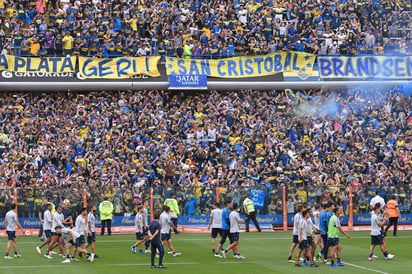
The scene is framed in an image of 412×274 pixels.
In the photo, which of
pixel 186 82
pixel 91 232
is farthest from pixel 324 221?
pixel 186 82

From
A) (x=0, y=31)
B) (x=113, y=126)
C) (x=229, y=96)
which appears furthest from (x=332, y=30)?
(x=0, y=31)

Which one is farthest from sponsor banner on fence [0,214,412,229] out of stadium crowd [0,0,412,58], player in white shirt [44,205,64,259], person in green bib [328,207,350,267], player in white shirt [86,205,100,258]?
stadium crowd [0,0,412,58]

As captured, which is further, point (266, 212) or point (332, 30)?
point (332, 30)

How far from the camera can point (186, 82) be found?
40656 mm

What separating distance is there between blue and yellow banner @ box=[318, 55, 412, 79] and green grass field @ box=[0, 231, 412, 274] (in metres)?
14.7

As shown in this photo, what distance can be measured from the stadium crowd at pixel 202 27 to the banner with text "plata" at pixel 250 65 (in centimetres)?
71

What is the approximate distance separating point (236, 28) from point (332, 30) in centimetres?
649

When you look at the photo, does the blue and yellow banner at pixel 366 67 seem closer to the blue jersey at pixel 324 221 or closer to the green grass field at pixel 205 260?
the green grass field at pixel 205 260

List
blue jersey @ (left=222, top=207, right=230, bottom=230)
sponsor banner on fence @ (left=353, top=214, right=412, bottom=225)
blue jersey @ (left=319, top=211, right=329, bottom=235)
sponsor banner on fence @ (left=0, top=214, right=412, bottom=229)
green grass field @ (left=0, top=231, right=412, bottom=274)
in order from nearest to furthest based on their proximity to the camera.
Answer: green grass field @ (left=0, top=231, right=412, bottom=274) → blue jersey @ (left=319, top=211, right=329, bottom=235) → blue jersey @ (left=222, top=207, right=230, bottom=230) → sponsor banner on fence @ (left=0, top=214, right=412, bottom=229) → sponsor banner on fence @ (left=353, top=214, right=412, bottom=225)

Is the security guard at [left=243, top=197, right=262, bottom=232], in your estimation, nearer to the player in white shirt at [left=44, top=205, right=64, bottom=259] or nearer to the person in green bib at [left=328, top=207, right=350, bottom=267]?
the person in green bib at [left=328, top=207, right=350, bottom=267]

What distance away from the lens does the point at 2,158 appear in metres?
35.2

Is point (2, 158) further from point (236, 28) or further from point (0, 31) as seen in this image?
point (236, 28)

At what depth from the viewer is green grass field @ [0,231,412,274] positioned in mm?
21703

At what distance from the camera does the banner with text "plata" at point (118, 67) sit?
40406 mm
